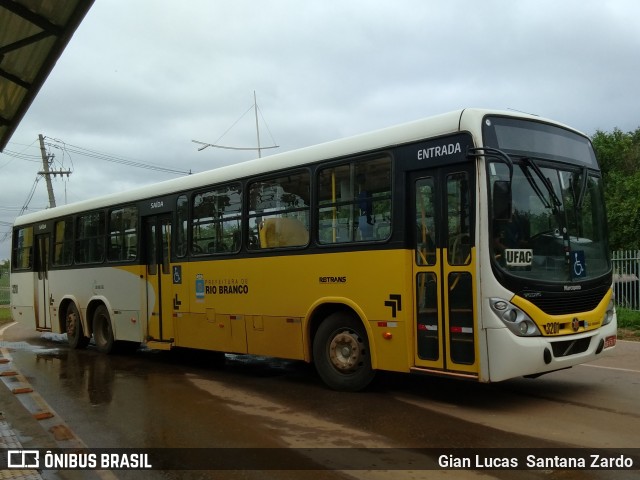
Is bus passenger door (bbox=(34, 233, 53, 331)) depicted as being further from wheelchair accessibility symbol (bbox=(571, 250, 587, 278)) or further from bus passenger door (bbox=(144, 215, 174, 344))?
wheelchair accessibility symbol (bbox=(571, 250, 587, 278))

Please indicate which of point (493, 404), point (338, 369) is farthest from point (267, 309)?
point (493, 404)

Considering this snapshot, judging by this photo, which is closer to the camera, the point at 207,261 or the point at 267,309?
the point at 267,309

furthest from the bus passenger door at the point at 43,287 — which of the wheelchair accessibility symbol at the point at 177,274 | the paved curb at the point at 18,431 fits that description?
the paved curb at the point at 18,431

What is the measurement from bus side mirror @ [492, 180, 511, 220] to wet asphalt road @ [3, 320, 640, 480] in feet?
7.11

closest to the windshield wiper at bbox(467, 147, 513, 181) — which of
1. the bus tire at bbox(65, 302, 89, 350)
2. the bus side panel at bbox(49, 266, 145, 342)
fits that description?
the bus side panel at bbox(49, 266, 145, 342)

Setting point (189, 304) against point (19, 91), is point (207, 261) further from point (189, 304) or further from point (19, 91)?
point (19, 91)

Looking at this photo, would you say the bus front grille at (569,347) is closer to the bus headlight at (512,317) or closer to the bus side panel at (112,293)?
the bus headlight at (512,317)

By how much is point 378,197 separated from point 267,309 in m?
2.50

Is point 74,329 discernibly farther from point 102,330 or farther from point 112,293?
point 112,293

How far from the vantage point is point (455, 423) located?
20.5 ft

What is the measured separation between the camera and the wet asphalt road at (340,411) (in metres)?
5.63

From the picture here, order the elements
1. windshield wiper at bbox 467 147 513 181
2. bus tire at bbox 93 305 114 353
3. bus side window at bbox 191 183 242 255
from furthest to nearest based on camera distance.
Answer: bus tire at bbox 93 305 114 353, bus side window at bbox 191 183 242 255, windshield wiper at bbox 467 147 513 181

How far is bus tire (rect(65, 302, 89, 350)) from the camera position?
13500 mm

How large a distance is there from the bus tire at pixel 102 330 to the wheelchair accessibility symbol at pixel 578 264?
9.21 m
